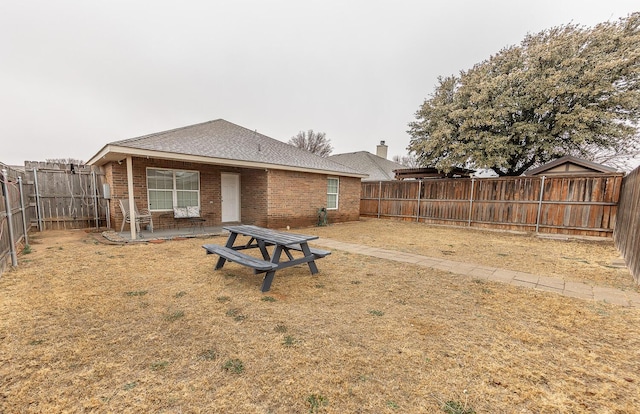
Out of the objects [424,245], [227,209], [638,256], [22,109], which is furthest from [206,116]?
[638,256]

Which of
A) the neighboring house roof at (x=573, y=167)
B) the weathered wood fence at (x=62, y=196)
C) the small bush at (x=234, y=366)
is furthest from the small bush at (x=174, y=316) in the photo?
the neighboring house roof at (x=573, y=167)

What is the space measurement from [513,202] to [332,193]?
25.6 ft

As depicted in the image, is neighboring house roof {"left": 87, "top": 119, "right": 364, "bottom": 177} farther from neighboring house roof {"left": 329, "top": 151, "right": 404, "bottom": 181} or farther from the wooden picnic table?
neighboring house roof {"left": 329, "top": 151, "right": 404, "bottom": 181}

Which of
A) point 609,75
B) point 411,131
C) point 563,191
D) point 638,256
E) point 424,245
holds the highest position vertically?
point 609,75

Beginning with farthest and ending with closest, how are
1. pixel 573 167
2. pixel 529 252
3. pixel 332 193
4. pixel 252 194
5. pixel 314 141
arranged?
pixel 314 141, pixel 332 193, pixel 252 194, pixel 573 167, pixel 529 252

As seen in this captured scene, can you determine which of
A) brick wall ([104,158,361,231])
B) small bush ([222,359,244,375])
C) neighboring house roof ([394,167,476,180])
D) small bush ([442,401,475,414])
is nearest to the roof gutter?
brick wall ([104,158,361,231])

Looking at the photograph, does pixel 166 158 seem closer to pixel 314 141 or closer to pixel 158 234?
pixel 158 234

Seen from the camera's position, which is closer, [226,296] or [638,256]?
[226,296]

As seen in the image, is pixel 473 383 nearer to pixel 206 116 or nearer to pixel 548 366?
pixel 548 366

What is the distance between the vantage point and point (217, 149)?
8891 millimetres

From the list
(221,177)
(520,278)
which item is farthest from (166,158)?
(520,278)

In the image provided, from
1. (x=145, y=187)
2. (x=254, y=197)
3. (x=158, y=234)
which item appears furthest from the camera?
(x=254, y=197)

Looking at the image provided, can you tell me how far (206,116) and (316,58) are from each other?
9940 millimetres

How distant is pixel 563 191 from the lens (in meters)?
9.08
